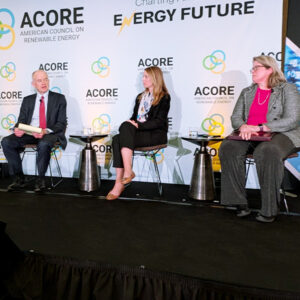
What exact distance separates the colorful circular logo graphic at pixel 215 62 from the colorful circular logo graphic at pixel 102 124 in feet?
4.18

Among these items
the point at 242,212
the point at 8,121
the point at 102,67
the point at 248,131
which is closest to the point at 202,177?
the point at 242,212

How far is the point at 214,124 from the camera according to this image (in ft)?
11.6

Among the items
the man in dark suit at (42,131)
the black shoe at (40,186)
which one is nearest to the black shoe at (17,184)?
the man in dark suit at (42,131)

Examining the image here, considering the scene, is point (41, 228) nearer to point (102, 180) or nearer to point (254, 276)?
point (254, 276)

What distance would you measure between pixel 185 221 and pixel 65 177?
6.96 feet

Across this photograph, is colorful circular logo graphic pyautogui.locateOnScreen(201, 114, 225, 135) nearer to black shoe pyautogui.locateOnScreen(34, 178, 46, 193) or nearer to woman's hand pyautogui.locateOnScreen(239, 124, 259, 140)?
woman's hand pyautogui.locateOnScreen(239, 124, 259, 140)

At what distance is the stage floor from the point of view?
1.59 m

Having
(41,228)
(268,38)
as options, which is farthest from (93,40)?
(41,228)

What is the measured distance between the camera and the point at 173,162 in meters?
3.69

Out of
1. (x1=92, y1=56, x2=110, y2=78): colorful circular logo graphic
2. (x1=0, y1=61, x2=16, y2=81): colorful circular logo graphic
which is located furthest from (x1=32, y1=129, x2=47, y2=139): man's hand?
(x1=0, y1=61, x2=16, y2=81): colorful circular logo graphic

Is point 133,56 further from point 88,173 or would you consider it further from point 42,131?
point 88,173

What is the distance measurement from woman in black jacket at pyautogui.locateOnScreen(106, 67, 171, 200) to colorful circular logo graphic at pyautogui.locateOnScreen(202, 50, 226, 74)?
68 centimetres

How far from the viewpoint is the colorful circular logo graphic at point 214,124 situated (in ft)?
11.6

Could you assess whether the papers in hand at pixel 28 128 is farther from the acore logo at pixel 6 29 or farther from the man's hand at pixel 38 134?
the acore logo at pixel 6 29
